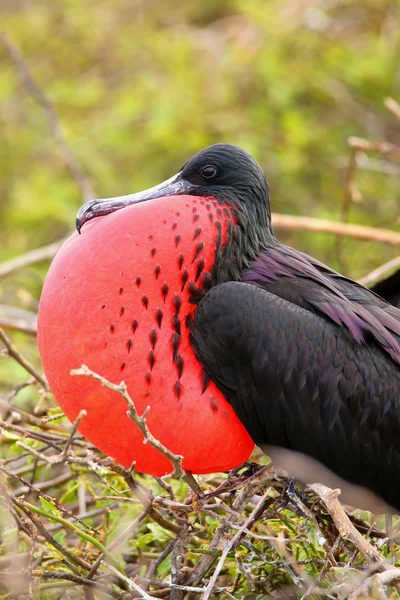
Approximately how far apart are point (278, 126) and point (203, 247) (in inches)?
163

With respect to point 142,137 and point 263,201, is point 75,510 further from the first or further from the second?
point 142,137

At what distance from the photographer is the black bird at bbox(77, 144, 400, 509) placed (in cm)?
265

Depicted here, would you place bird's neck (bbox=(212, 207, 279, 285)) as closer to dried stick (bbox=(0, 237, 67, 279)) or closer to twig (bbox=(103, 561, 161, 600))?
twig (bbox=(103, 561, 161, 600))

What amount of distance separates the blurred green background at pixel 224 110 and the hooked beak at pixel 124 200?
2539mm

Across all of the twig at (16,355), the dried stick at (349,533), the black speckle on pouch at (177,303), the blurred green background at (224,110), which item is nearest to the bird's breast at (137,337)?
the black speckle on pouch at (177,303)

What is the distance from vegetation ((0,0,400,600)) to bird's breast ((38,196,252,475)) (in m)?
0.13

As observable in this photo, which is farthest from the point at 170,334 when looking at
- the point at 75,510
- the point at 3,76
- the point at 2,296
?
the point at 3,76

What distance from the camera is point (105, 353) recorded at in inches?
98.5

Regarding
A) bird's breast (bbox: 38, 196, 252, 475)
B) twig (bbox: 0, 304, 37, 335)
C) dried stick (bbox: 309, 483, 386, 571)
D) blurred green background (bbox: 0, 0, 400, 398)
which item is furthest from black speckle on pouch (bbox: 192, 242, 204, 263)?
blurred green background (bbox: 0, 0, 400, 398)

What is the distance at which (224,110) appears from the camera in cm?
687

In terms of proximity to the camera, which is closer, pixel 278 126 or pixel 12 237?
pixel 12 237

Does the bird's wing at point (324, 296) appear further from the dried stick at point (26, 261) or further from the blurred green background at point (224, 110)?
the blurred green background at point (224, 110)

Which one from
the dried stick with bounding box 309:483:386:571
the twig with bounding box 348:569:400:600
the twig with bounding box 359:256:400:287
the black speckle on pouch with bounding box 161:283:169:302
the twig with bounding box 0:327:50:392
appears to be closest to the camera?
the twig with bounding box 348:569:400:600

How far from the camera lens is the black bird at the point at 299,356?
2646 millimetres
